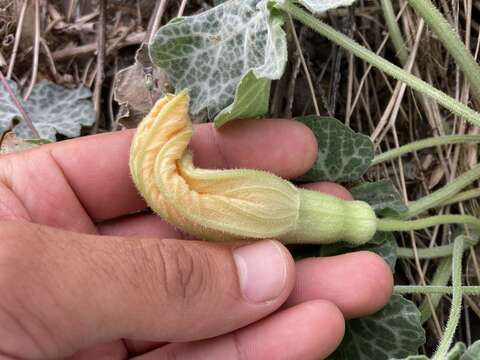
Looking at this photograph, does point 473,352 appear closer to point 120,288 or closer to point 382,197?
point 382,197

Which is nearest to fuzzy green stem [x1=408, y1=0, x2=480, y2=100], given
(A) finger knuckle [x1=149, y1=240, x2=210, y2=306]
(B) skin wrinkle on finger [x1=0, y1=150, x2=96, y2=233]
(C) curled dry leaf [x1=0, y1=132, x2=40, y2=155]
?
(A) finger knuckle [x1=149, y1=240, x2=210, y2=306]

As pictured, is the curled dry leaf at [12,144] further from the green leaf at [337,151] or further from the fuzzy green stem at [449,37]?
the fuzzy green stem at [449,37]

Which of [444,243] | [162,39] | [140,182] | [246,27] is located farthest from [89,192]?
[444,243]

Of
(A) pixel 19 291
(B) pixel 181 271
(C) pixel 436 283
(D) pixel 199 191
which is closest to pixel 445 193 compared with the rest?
(C) pixel 436 283

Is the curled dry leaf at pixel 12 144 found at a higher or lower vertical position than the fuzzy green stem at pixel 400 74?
lower

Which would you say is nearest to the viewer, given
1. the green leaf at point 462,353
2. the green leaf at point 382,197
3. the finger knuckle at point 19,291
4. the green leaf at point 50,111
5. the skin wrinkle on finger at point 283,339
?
the finger knuckle at point 19,291

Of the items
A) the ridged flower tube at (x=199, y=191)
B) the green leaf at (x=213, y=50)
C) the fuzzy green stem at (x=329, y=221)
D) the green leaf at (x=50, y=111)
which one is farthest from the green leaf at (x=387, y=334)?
the green leaf at (x=50, y=111)
